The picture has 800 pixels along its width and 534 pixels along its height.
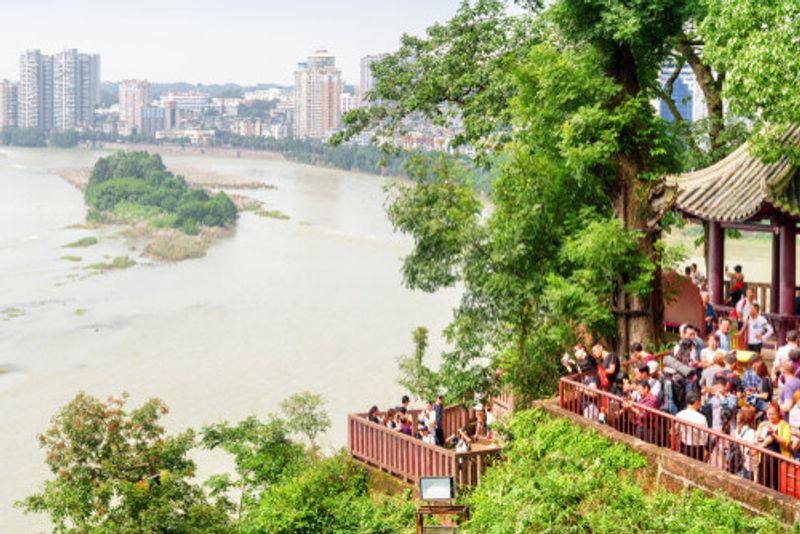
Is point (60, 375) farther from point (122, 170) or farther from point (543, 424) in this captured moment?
point (122, 170)

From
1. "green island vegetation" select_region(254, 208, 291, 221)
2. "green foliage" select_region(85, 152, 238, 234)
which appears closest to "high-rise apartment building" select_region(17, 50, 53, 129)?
"green foliage" select_region(85, 152, 238, 234)

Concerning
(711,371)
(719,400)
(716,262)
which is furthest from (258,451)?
(719,400)

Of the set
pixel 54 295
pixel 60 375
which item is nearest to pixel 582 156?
pixel 60 375

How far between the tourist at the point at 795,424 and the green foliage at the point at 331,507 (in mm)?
5253

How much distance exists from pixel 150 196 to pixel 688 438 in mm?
73189

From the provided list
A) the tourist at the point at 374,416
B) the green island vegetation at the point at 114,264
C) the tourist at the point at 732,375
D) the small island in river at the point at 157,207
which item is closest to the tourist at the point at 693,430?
the tourist at the point at 732,375

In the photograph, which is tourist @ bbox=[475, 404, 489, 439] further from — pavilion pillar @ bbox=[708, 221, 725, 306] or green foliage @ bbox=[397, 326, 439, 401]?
pavilion pillar @ bbox=[708, 221, 725, 306]

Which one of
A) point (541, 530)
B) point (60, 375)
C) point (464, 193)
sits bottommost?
point (60, 375)

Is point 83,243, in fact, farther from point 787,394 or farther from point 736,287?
point 787,394

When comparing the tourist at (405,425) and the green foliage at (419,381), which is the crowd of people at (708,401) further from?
the green foliage at (419,381)

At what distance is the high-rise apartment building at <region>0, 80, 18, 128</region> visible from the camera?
17650 cm

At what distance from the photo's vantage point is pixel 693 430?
34.7 feet

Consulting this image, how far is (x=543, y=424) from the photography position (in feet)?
42.0

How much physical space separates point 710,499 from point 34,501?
28.8 feet
